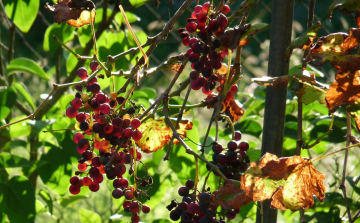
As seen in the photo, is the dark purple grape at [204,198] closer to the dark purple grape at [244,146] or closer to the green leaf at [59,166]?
the dark purple grape at [244,146]

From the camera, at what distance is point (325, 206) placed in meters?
0.73

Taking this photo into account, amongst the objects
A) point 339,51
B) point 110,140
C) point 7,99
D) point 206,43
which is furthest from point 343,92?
point 7,99

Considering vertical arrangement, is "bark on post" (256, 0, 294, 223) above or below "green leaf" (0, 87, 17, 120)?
above

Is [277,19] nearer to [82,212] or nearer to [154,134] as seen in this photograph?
[154,134]

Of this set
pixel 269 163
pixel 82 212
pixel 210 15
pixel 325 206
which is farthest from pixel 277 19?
pixel 82 212

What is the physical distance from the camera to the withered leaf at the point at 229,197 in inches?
15.7

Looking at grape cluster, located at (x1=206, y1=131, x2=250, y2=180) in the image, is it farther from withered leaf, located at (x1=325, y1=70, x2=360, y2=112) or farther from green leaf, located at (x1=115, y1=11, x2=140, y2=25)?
green leaf, located at (x1=115, y1=11, x2=140, y2=25)

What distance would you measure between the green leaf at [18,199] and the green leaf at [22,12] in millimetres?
320

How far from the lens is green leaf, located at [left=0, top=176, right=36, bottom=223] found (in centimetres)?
77

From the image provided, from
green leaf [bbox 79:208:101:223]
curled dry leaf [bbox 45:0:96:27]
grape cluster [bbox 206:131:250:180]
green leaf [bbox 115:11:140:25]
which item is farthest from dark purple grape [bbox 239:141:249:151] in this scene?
green leaf [bbox 115:11:140:25]

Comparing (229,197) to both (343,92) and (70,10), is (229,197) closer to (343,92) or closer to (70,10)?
(343,92)

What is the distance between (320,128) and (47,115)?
0.60 metres

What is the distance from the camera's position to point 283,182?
42 centimetres

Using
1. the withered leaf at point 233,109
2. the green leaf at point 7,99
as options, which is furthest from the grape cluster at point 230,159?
the green leaf at point 7,99
